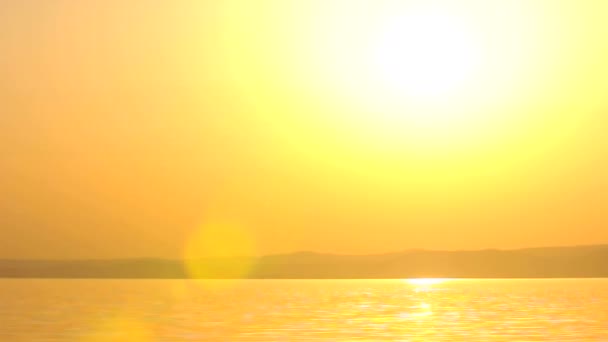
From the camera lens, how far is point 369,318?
84.1 meters

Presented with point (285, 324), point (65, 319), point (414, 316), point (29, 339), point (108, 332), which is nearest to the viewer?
point (29, 339)

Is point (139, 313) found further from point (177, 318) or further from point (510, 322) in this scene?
point (510, 322)

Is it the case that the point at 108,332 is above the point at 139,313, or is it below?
below

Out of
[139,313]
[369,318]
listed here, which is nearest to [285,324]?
[369,318]

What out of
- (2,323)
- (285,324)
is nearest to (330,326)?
(285,324)

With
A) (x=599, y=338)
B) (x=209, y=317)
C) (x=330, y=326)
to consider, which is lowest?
(x=599, y=338)

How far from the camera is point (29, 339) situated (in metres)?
61.9

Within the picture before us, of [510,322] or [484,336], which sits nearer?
[484,336]

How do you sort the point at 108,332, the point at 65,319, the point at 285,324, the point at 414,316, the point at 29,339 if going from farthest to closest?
the point at 414,316
the point at 65,319
the point at 285,324
the point at 108,332
the point at 29,339

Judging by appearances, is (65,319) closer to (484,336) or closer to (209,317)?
(209,317)

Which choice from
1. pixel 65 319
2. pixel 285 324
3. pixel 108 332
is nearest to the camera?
pixel 108 332

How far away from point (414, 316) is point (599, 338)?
89.6ft

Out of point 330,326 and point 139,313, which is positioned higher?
point 139,313

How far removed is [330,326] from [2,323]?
2370 centimetres
